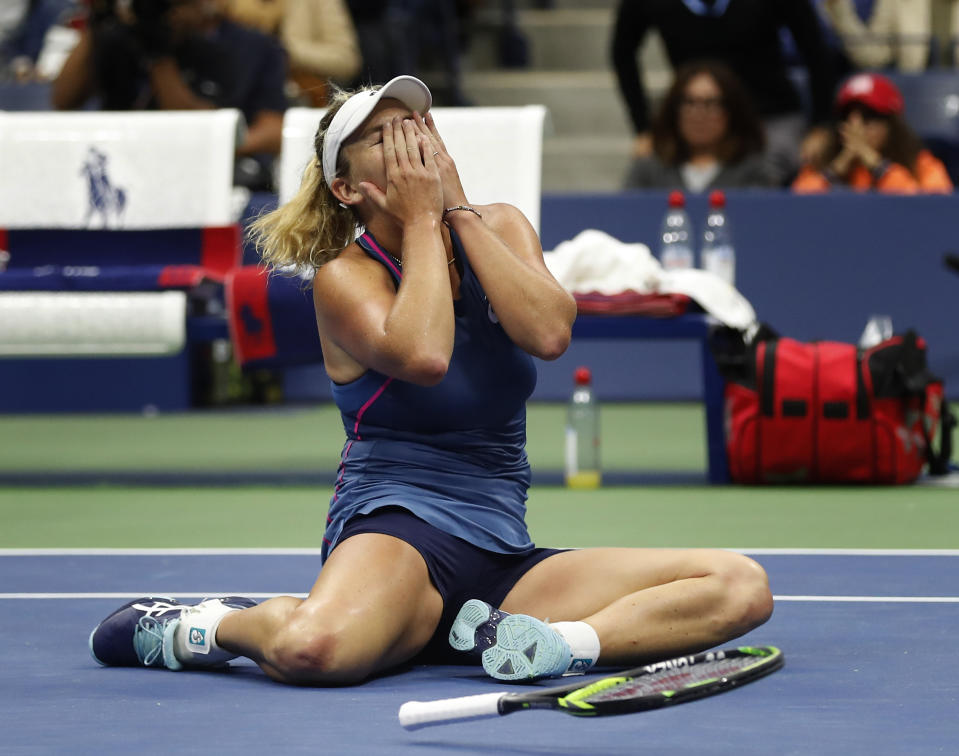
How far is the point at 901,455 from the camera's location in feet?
20.2

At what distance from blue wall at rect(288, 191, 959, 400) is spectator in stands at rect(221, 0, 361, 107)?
2.08 m

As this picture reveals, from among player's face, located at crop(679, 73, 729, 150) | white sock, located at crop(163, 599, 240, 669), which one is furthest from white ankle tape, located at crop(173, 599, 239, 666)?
player's face, located at crop(679, 73, 729, 150)

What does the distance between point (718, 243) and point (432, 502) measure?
Result: 4.76 meters

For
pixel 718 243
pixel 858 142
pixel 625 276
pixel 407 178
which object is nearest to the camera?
pixel 407 178

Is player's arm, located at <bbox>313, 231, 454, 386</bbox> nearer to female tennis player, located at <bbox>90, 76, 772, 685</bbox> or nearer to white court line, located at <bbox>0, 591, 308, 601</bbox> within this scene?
female tennis player, located at <bbox>90, 76, 772, 685</bbox>

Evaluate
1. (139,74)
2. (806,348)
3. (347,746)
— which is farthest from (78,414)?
(347,746)

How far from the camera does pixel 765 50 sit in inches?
367

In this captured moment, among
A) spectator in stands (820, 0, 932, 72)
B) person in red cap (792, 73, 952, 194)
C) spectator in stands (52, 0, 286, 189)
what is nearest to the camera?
person in red cap (792, 73, 952, 194)

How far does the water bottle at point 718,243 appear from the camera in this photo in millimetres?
7051

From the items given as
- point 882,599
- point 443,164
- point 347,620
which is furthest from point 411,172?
point 882,599

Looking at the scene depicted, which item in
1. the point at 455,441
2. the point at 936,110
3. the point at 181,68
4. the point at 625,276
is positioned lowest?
the point at 455,441

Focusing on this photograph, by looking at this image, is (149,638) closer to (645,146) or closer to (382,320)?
(382,320)

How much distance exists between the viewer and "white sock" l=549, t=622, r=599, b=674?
3.19 m

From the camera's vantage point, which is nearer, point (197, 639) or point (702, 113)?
point (197, 639)
